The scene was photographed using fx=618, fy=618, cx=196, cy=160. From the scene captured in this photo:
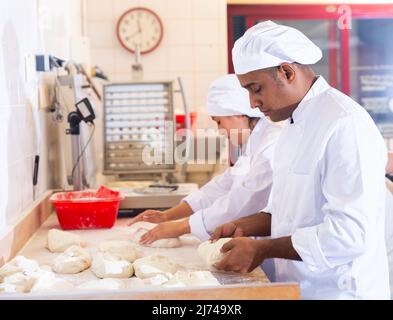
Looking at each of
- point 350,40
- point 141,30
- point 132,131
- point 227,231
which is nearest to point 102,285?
point 227,231

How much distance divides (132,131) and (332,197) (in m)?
2.05

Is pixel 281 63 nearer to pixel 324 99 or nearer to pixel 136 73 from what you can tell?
pixel 324 99

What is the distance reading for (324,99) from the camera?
161cm

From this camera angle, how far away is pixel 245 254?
1.55 m

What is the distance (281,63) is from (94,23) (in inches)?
147

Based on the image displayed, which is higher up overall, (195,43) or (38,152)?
(195,43)

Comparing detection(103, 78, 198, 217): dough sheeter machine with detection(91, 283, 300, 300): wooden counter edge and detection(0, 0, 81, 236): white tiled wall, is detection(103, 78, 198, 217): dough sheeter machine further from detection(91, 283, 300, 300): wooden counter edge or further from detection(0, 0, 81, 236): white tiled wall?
detection(91, 283, 300, 300): wooden counter edge

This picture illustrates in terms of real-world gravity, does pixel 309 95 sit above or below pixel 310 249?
above

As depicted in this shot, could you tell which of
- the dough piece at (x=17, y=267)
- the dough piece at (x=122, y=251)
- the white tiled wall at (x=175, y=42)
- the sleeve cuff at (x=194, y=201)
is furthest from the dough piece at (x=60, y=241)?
the white tiled wall at (x=175, y=42)

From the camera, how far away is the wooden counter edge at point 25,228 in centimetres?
186

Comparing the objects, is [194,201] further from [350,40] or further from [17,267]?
[350,40]

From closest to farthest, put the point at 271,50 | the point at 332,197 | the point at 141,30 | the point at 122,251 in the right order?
the point at 332,197 < the point at 271,50 < the point at 122,251 < the point at 141,30
